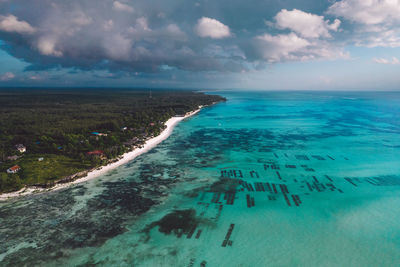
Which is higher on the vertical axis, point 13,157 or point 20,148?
point 20,148

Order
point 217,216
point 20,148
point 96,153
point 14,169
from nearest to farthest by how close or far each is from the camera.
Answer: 1. point 217,216
2. point 14,169
3. point 96,153
4. point 20,148

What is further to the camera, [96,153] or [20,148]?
[20,148]

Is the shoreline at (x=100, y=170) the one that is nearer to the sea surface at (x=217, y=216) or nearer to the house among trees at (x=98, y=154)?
the sea surface at (x=217, y=216)

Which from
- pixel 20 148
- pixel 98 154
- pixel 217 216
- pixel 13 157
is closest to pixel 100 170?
pixel 98 154

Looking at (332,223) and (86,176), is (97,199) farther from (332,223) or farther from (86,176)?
(332,223)

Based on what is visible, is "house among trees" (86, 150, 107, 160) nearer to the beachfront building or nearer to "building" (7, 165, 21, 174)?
"building" (7, 165, 21, 174)

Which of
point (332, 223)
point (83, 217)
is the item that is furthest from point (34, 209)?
point (332, 223)

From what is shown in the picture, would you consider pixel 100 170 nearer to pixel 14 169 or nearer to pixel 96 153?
pixel 96 153

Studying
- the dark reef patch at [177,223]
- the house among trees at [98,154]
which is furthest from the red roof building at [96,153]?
the dark reef patch at [177,223]

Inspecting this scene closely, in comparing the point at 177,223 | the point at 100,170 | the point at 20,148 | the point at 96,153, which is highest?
the point at 20,148

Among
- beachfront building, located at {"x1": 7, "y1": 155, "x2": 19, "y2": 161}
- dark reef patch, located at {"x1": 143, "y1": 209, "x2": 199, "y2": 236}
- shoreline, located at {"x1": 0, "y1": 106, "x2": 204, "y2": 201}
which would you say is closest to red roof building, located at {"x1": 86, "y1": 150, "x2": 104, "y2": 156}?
shoreline, located at {"x1": 0, "y1": 106, "x2": 204, "y2": 201}
